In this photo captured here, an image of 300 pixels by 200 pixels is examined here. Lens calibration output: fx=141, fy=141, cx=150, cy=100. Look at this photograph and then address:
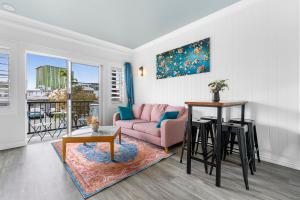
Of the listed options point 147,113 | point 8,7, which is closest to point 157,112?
point 147,113

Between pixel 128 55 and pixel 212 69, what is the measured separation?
3.08 m

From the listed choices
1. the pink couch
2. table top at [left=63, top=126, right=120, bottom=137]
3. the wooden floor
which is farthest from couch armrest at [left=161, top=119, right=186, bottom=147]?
table top at [left=63, top=126, right=120, bottom=137]

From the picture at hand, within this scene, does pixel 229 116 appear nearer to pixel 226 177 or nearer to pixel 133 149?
pixel 226 177

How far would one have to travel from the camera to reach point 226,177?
1.88 m

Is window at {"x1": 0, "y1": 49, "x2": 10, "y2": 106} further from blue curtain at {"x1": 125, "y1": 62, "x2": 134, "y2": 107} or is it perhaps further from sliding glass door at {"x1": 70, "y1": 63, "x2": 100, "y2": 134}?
blue curtain at {"x1": 125, "y1": 62, "x2": 134, "y2": 107}

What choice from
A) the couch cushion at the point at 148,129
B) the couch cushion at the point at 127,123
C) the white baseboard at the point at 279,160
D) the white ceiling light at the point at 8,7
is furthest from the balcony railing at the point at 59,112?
the white baseboard at the point at 279,160

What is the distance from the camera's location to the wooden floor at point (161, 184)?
1530 millimetres

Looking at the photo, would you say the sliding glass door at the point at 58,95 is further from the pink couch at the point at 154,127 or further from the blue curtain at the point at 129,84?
the pink couch at the point at 154,127

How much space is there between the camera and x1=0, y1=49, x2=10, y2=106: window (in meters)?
2.87

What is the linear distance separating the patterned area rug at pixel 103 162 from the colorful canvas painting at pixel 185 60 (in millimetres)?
1926

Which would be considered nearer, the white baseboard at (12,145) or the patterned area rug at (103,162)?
the patterned area rug at (103,162)

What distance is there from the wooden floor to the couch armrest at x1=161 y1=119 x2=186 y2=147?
45cm

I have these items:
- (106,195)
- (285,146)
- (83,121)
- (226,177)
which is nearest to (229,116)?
(285,146)

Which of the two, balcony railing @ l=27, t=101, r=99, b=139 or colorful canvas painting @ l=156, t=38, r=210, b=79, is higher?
colorful canvas painting @ l=156, t=38, r=210, b=79
